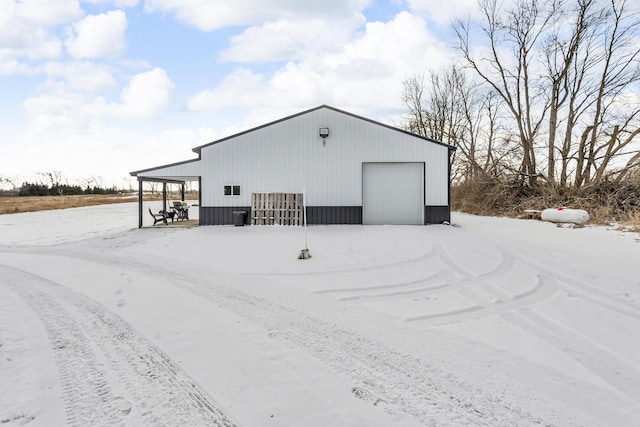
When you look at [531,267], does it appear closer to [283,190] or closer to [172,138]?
[283,190]

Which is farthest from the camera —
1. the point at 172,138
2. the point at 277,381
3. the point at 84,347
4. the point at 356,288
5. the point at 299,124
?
the point at 172,138

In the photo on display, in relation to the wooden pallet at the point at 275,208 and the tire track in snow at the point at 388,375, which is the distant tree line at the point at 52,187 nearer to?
the wooden pallet at the point at 275,208

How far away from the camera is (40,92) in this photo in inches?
570

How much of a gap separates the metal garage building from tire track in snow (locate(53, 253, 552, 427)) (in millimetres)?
8413

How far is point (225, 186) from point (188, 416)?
36.2 feet

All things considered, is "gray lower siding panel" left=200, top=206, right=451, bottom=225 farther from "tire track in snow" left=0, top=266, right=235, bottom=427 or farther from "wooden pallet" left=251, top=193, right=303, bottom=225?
"tire track in snow" left=0, top=266, right=235, bottom=427

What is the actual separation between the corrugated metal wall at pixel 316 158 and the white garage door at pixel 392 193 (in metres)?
0.25

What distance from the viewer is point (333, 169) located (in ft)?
40.2

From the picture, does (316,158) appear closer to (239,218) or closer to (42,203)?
(239,218)

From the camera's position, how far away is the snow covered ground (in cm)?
214

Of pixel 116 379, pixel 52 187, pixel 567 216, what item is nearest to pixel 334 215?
pixel 567 216

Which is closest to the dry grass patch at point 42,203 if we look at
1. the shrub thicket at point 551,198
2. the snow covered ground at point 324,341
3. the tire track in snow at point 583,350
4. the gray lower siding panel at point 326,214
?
the gray lower siding panel at point 326,214

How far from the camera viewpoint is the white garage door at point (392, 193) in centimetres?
1229

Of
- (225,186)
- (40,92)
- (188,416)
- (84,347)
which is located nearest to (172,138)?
(40,92)
